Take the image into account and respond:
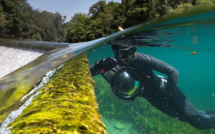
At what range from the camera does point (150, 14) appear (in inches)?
1085

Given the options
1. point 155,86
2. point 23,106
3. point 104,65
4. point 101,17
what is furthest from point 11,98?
point 101,17

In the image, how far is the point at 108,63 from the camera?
5828mm

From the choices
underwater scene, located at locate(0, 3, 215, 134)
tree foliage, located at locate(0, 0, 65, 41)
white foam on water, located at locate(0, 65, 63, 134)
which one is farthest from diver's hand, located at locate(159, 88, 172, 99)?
tree foliage, located at locate(0, 0, 65, 41)

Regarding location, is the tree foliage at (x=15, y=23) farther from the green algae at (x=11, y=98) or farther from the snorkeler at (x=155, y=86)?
the green algae at (x=11, y=98)

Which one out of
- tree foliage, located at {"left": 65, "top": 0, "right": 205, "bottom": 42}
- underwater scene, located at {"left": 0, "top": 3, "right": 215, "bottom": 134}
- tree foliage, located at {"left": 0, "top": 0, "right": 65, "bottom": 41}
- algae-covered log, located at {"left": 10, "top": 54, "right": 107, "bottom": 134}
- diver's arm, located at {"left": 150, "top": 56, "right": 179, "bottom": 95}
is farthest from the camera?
tree foliage, located at {"left": 0, "top": 0, "right": 65, "bottom": 41}

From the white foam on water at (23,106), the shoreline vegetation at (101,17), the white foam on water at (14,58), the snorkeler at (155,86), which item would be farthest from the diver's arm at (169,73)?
the shoreline vegetation at (101,17)

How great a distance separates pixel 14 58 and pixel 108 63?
23.0ft

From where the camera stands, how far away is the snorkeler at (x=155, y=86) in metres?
5.01

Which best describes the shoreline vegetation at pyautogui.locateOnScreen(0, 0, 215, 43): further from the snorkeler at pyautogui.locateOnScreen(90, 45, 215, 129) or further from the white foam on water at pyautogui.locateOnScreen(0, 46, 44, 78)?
the snorkeler at pyautogui.locateOnScreen(90, 45, 215, 129)

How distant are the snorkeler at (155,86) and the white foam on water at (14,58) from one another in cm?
580

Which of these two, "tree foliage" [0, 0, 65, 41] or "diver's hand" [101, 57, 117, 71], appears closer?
"diver's hand" [101, 57, 117, 71]

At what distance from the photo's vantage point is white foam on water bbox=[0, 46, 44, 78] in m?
8.52

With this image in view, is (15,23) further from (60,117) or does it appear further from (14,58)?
(60,117)

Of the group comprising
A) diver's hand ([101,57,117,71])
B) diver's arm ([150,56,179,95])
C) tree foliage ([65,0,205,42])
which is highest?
tree foliage ([65,0,205,42])
